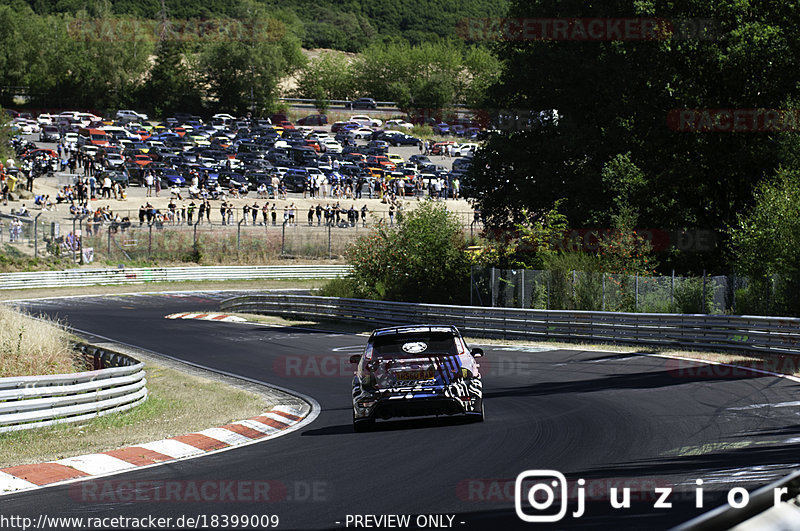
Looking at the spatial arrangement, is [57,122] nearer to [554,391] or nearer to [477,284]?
[477,284]

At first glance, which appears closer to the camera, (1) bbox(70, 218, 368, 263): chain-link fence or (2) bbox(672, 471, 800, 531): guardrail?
(2) bbox(672, 471, 800, 531): guardrail

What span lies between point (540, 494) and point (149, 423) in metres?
8.78

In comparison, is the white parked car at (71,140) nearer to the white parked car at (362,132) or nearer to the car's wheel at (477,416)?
the white parked car at (362,132)

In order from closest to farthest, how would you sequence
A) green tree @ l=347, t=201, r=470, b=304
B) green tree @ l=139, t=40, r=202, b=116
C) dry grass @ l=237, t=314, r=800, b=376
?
1. dry grass @ l=237, t=314, r=800, b=376
2. green tree @ l=347, t=201, r=470, b=304
3. green tree @ l=139, t=40, r=202, b=116

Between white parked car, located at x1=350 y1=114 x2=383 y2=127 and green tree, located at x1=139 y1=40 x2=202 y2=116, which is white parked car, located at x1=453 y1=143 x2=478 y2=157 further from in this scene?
green tree, located at x1=139 y1=40 x2=202 y2=116

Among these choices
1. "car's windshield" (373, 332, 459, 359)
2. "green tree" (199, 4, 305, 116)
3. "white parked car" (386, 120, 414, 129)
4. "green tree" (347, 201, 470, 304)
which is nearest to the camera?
"car's windshield" (373, 332, 459, 359)

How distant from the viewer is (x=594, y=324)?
2747 cm

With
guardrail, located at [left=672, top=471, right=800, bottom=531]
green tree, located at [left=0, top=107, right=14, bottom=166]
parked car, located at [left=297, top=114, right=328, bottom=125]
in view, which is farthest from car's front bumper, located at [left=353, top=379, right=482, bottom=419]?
parked car, located at [left=297, top=114, right=328, bottom=125]

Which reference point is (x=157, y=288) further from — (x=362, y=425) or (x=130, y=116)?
(x=130, y=116)

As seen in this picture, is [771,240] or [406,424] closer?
[406,424]

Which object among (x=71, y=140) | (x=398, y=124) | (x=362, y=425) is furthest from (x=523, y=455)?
(x=398, y=124)

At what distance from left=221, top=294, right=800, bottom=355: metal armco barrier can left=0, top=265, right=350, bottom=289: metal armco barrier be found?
20030 millimetres

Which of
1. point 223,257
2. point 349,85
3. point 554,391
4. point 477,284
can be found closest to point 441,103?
point 349,85

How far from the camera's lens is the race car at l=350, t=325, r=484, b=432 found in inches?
516
